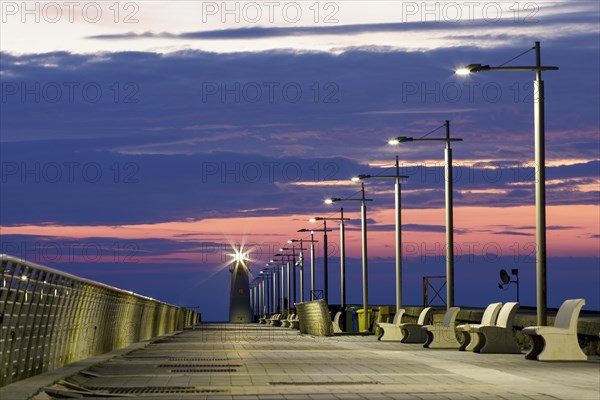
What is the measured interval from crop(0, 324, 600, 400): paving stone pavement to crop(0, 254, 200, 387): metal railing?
2.07 feet

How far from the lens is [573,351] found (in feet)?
88.6

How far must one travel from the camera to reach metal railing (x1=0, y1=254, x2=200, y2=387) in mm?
16984

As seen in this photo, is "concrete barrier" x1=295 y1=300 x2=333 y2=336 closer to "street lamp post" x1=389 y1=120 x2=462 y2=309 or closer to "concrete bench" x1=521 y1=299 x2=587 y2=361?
"street lamp post" x1=389 y1=120 x2=462 y2=309

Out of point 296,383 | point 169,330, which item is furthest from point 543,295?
point 169,330

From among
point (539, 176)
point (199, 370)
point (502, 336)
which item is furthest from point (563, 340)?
point (199, 370)

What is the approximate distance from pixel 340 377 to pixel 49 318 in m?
4.54

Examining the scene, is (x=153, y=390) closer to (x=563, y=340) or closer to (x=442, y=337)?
(x=563, y=340)

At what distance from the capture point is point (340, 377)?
21.3 meters

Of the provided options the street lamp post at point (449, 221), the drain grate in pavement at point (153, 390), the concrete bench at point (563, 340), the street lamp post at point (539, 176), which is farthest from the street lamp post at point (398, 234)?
the drain grate in pavement at point (153, 390)

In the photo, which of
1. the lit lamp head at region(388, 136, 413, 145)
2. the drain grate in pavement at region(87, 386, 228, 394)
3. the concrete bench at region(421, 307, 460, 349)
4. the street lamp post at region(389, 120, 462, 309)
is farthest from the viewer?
the lit lamp head at region(388, 136, 413, 145)

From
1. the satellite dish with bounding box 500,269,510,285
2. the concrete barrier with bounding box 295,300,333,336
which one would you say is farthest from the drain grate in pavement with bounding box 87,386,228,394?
the satellite dish with bounding box 500,269,510,285

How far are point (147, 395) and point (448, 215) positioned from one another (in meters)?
26.9

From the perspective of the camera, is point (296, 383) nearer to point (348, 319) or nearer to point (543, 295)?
point (543, 295)

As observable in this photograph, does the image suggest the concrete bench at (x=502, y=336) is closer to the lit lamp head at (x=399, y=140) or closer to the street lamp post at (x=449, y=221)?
the street lamp post at (x=449, y=221)
